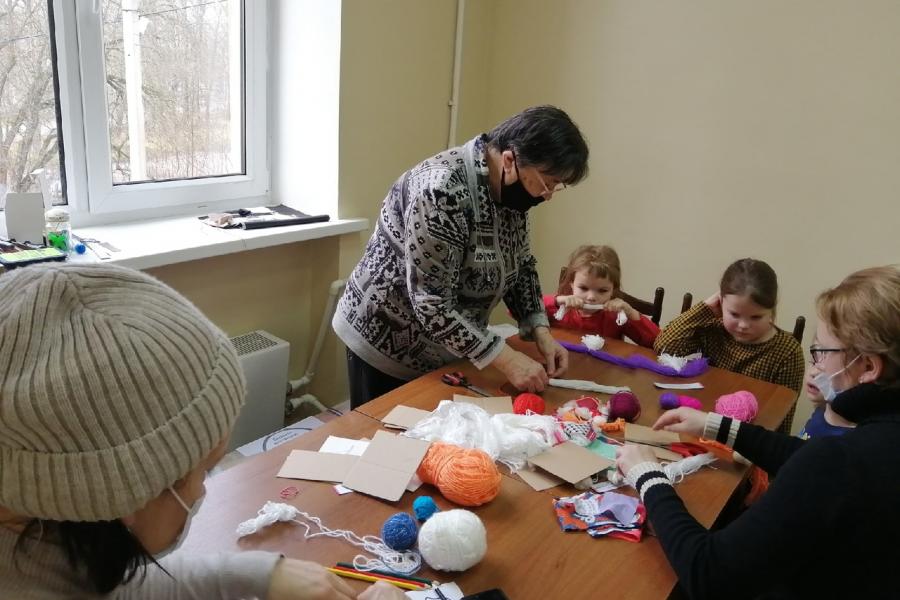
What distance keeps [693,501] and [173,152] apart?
2.00 m

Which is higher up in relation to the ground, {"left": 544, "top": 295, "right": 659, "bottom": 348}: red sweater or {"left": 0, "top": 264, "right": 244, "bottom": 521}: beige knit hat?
{"left": 0, "top": 264, "right": 244, "bottom": 521}: beige knit hat

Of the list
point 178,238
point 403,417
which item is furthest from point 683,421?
point 178,238

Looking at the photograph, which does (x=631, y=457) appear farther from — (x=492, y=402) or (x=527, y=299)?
(x=527, y=299)

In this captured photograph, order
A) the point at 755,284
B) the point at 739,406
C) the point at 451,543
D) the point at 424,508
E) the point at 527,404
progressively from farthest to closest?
the point at 755,284 → the point at 739,406 → the point at 527,404 → the point at 424,508 → the point at 451,543

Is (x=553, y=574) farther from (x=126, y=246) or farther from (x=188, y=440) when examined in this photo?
(x=126, y=246)

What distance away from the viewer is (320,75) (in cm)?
239

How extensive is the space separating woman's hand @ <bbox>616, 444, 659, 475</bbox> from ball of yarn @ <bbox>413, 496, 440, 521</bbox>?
1.29 feet

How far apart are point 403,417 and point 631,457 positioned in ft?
1.56

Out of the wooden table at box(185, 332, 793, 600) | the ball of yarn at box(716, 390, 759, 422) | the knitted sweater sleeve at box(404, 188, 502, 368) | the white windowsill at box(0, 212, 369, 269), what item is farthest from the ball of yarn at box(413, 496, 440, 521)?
the white windowsill at box(0, 212, 369, 269)

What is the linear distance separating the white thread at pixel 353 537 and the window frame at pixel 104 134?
1.47 meters

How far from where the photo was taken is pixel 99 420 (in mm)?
588

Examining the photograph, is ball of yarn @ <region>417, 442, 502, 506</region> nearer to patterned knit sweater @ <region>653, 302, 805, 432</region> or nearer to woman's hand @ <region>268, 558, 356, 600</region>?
woman's hand @ <region>268, 558, 356, 600</region>

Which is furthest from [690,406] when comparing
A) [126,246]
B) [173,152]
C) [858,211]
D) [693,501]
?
[173,152]

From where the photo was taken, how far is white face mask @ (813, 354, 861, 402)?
1161 millimetres
